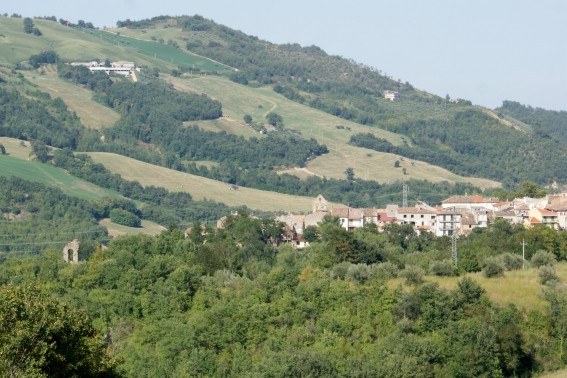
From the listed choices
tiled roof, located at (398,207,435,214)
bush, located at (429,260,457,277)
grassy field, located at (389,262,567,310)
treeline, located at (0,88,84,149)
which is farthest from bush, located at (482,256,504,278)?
treeline, located at (0,88,84,149)

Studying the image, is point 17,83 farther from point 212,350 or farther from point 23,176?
point 212,350

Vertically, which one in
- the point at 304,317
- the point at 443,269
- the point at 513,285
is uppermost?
the point at 443,269

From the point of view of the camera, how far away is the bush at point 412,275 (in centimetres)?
6406

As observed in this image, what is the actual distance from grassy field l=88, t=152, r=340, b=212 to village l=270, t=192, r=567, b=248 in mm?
35846

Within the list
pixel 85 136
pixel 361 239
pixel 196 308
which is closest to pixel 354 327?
pixel 196 308

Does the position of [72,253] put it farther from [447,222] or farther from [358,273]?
[358,273]

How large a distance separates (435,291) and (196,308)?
11.4 metres

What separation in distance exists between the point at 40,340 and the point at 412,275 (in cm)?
3004

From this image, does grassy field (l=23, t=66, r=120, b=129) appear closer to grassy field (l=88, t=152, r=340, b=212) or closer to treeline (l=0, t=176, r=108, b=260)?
grassy field (l=88, t=152, r=340, b=212)

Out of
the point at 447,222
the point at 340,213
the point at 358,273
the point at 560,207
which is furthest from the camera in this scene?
the point at 340,213

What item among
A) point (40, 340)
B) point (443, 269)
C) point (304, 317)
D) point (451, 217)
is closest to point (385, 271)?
point (443, 269)

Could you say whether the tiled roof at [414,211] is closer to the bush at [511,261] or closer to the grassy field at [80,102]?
the bush at [511,261]

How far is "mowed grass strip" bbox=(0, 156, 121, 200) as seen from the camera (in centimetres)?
13725

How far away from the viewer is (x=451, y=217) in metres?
99.7
